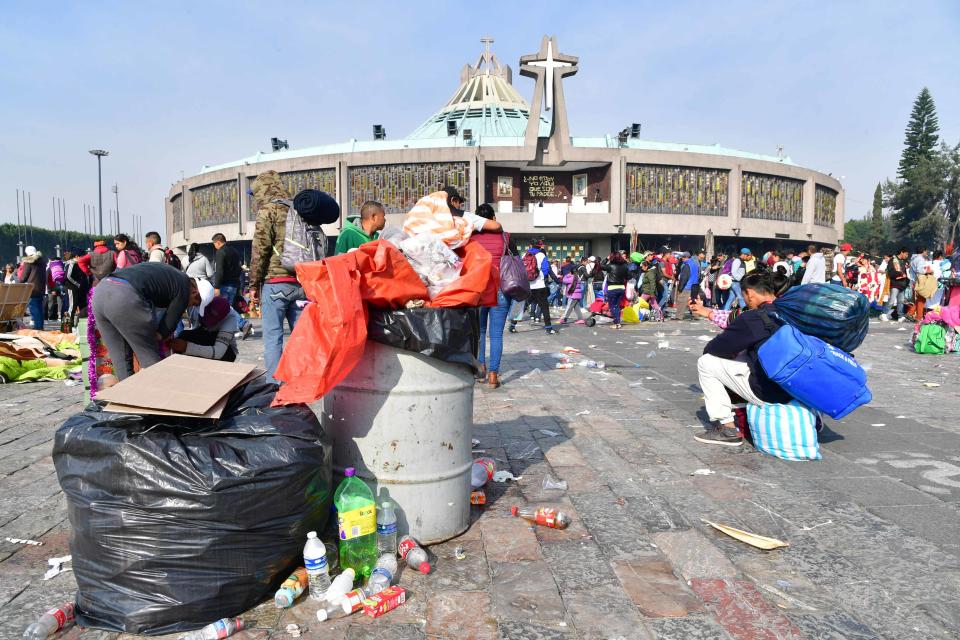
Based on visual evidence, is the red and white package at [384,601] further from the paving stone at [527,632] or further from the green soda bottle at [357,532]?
the paving stone at [527,632]

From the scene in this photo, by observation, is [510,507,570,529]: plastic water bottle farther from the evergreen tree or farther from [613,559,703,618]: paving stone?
the evergreen tree

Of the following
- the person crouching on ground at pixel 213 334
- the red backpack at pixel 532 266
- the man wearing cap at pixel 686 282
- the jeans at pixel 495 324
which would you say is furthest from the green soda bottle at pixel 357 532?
the man wearing cap at pixel 686 282

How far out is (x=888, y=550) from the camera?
9.27 ft

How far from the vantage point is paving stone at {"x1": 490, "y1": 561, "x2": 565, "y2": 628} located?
225cm

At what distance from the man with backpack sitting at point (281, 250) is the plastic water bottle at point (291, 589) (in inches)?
99.7

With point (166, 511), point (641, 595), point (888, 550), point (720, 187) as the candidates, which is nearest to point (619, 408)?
point (888, 550)

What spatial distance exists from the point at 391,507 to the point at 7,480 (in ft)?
8.83

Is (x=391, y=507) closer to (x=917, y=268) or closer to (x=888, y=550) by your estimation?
(x=888, y=550)

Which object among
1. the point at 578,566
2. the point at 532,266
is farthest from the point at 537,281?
the point at 578,566

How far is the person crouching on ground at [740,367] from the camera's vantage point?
4.35 m

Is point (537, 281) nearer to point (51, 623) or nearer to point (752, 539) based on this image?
point (752, 539)

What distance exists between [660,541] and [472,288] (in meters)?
1.47

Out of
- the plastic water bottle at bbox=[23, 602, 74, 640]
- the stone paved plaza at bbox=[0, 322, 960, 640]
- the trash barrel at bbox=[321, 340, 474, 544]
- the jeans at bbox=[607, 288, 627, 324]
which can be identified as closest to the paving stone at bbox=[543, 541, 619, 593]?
the stone paved plaza at bbox=[0, 322, 960, 640]

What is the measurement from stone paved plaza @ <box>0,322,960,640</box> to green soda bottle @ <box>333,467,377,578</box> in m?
0.18
